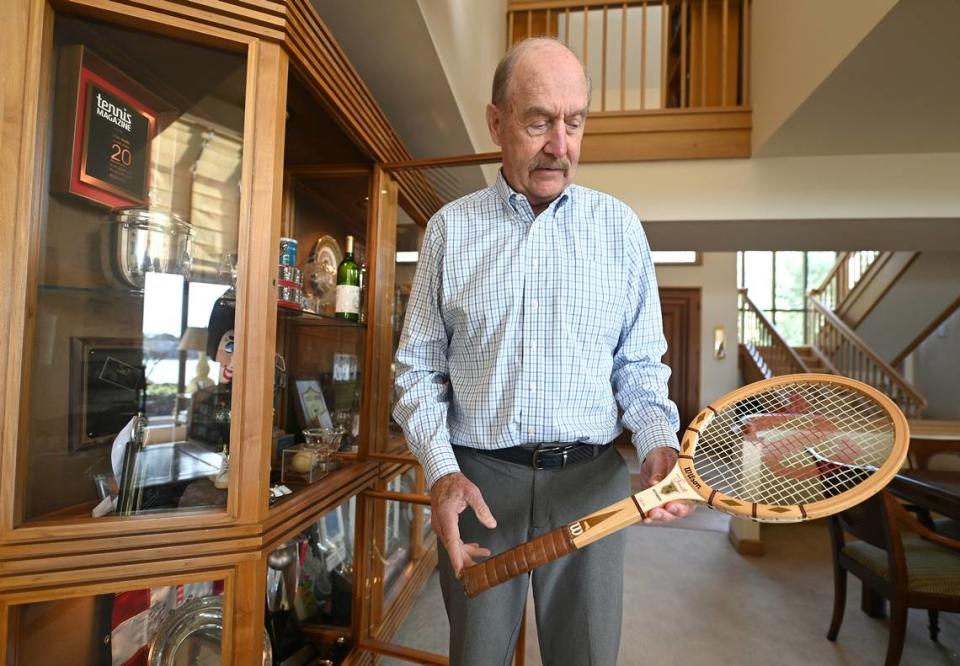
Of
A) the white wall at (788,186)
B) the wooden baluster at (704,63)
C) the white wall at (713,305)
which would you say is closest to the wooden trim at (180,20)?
the white wall at (788,186)

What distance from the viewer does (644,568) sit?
3070 millimetres

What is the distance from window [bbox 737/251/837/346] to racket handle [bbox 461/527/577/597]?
1092 centimetres

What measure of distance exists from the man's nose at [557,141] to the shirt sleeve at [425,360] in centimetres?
26

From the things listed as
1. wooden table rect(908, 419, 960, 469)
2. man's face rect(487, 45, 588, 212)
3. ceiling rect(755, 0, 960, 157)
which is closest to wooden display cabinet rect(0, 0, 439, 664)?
man's face rect(487, 45, 588, 212)

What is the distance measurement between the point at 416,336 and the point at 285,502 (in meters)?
0.54

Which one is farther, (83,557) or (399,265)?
(399,265)

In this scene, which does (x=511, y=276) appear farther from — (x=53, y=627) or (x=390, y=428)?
(x=390, y=428)

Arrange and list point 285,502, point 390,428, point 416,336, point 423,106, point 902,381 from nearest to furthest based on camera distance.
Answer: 1. point 416,336
2. point 285,502
3. point 390,428
4. point 423,106
5. point 902,381

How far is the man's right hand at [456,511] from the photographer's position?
0.83 meters

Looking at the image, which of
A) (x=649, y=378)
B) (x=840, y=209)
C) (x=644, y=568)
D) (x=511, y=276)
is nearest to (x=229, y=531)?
(x=511, y=276)

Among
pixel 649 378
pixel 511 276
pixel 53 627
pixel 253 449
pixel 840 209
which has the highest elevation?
pixel 840 209

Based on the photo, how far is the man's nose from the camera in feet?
3.04

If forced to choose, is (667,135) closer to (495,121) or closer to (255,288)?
(495,121)

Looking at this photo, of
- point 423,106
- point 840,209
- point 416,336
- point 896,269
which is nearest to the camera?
point 416,336
